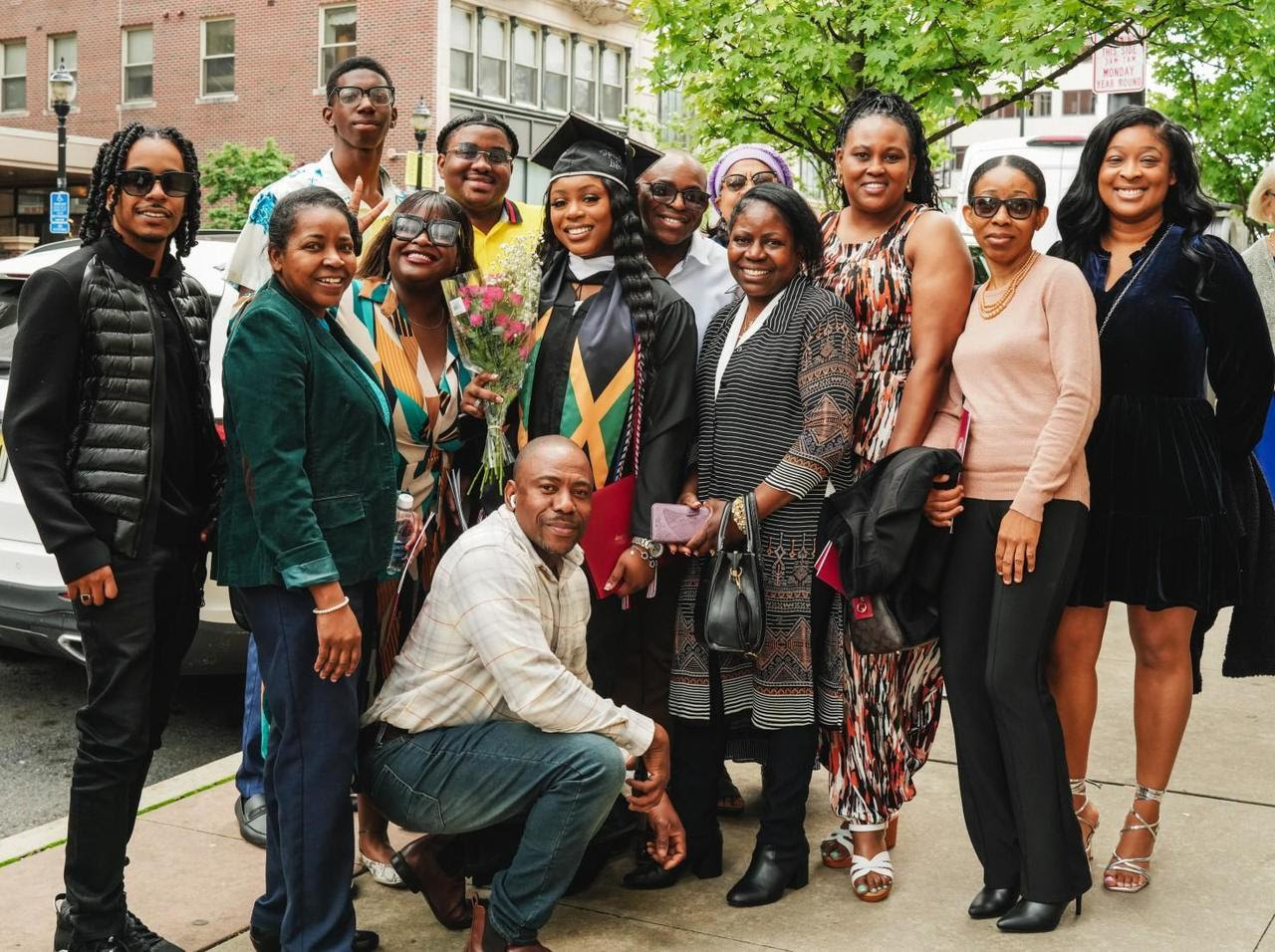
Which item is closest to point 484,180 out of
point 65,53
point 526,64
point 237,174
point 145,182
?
point 145,182

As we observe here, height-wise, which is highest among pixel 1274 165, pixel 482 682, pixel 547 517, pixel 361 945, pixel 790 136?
pixel 790 136

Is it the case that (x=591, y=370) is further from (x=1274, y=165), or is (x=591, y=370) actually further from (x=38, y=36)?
(x=38, y=36)

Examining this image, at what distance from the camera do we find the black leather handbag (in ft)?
12.3

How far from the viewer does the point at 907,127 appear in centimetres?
398

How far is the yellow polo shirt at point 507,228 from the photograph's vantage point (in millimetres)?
4449

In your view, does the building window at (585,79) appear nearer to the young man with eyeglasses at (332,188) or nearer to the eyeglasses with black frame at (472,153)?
the young man with eyeglasses at (332,188)

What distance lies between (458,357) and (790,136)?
8.46 meters

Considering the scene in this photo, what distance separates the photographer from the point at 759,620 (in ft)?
12.3

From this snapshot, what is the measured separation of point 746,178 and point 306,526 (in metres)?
2.43

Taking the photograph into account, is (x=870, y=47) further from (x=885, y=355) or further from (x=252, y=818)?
(x=252, y=818)

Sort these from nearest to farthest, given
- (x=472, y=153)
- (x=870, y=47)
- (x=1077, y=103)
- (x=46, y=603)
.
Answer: (x=472, y=153)
(x=46, y=603)
(x=870, y=47)
(x=1077, y=103)

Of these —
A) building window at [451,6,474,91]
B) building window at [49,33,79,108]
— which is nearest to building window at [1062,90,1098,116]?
building window at [451,6,474,91]

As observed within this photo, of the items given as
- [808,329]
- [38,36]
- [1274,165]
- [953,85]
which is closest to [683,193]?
[808,329]

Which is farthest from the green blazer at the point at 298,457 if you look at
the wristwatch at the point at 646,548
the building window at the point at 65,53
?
the building window at the point at 65,53
